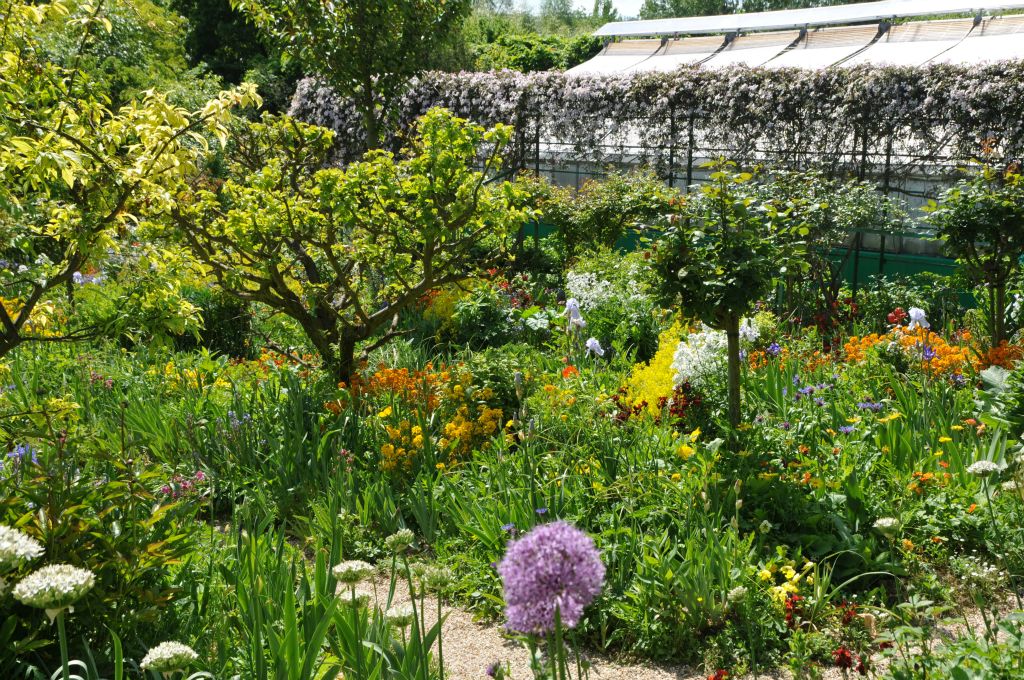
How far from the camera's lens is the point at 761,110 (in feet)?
34.9

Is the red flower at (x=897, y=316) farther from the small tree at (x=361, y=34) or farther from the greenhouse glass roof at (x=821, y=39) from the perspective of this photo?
the small tree at (x=361, y=34)

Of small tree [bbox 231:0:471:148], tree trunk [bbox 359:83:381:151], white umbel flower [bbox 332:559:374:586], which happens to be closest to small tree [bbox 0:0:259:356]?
white umbel flower [bbox 332:559:374:586]

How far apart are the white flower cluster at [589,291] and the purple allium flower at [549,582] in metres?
6.00

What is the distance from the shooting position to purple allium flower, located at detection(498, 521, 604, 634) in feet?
5.73

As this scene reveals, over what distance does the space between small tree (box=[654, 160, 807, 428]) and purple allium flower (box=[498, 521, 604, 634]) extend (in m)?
3.02

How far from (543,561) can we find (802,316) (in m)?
7.25

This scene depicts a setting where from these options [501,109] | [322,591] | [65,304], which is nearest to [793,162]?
[501,109]

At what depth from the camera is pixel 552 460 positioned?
4605 millimetres

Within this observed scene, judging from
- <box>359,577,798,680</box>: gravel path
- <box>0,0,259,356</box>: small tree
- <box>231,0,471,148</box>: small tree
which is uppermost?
<box>231,0,471,148</box>: small tree

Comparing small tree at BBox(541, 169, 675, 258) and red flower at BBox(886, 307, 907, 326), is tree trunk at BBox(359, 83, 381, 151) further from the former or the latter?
red flower at BBox(886, 307, 907, 326)

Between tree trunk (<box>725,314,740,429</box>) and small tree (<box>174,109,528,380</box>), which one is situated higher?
small tree (<box>174,109,528,380</box>)

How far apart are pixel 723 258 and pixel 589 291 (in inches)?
126

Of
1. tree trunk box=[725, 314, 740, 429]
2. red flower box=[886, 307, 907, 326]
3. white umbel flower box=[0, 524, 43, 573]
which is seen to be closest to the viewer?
white umbel flower box=[0, 524, 43, 573]

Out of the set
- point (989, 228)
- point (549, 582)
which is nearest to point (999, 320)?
point (989, 228)
